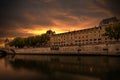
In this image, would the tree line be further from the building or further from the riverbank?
the riverbank

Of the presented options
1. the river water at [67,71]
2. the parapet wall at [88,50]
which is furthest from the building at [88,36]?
the river water at [67,71]

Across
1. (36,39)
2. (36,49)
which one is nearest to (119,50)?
(36,49)

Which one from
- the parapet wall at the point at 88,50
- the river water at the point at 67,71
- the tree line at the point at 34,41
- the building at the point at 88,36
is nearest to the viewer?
the river water at the point at 67,71

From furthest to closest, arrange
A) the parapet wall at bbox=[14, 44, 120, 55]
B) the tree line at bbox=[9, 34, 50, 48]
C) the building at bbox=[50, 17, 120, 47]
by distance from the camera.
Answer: the tree line at bbox=[9, 34, 50, 48] → the building at bbox=[50, 17, 120, 47] → the parapet wall at bbox=[14, 44, 120, 55]

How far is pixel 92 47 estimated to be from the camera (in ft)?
213

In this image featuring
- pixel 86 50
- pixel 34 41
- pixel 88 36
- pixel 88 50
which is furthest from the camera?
pixel 34 41

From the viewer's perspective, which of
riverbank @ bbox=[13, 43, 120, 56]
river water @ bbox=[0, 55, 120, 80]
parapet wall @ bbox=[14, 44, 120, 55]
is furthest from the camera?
riverbank @ bbox=[13, 43, 120, 56]

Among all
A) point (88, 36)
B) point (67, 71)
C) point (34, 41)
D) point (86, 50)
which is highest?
point (88, 36)

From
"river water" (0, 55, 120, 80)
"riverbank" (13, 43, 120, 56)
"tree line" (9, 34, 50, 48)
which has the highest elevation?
"tree line" (9, 34, 50, 48)

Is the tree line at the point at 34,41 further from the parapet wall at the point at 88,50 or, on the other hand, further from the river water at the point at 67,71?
the river water at the point at 67,71

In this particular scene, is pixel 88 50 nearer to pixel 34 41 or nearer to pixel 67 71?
pixel 67 71

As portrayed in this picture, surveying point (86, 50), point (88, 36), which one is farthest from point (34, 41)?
point (86, 50)

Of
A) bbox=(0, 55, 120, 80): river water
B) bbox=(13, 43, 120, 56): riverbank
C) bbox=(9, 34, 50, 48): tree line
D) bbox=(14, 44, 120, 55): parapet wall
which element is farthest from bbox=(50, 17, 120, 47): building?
bbox=(0, 55, 120, 80): river water

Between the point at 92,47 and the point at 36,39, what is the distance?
53003 mm
